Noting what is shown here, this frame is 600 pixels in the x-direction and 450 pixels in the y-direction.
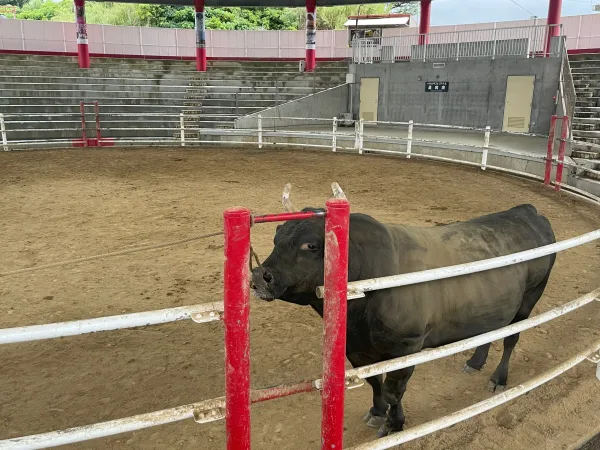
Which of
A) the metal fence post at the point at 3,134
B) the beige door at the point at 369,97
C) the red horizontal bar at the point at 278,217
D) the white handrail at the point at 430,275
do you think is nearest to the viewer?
the red horizontal bar at the point at 278,217

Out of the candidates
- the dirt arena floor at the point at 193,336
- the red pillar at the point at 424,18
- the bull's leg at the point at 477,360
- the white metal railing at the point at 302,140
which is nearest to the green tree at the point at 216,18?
the red pillar at the point at 424,18

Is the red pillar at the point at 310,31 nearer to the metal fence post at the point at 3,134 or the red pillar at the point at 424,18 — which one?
the red pillar at the point at 424,18

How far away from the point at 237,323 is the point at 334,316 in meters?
0.40

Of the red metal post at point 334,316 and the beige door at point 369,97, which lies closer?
the red metal post at point 334,316

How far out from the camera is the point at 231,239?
1.65 m

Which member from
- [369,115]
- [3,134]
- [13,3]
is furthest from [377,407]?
[13,3]

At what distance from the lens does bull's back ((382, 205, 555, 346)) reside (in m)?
2.81

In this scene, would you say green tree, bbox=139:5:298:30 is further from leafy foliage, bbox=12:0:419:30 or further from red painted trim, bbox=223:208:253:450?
red painted trim, bbox=223:208:253:450

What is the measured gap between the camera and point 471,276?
2980 millimetres

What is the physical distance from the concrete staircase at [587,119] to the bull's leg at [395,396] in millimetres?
8001

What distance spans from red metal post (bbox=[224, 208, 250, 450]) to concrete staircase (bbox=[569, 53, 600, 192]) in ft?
30.0

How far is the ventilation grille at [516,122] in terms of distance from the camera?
17.0m

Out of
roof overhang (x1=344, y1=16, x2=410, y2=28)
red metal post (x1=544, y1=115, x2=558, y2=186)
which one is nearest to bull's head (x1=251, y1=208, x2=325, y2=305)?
red metal post (x1=544, y1=115, x2=558, y2=186)

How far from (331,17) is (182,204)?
37029 mm
